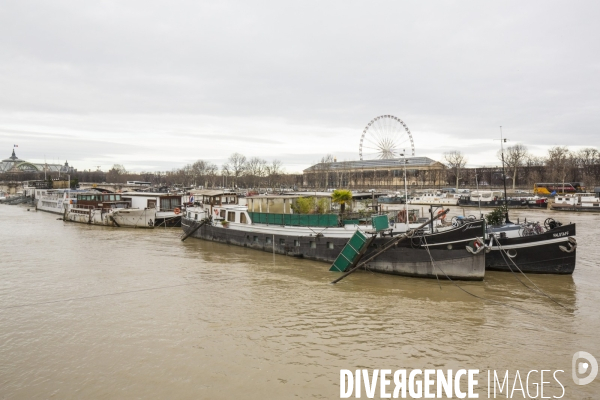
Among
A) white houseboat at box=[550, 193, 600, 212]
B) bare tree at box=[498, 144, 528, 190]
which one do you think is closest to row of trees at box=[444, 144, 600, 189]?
bare tree at box=[498, 144, 528, 190]

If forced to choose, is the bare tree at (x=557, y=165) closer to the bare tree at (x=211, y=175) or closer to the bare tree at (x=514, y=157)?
the bare tree at (x=514, y=157)

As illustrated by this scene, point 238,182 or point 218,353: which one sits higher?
point 238,182

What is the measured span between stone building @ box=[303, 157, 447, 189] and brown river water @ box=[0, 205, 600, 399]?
106 metres

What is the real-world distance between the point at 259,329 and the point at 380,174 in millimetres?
142426

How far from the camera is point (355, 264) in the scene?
24.4 metres

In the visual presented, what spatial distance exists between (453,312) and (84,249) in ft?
96.0

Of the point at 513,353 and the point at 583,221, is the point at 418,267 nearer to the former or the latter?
the point at 513,353

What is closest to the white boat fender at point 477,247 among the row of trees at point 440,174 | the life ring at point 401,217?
the life ring at point 401,217

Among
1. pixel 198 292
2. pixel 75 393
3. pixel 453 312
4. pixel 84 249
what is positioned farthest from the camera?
A: pixel 84 249

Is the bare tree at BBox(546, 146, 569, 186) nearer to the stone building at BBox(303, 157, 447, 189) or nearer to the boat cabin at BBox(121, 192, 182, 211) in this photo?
the stone building at BBox(303, 157, 447, 189)

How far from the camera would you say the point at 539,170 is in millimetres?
124500

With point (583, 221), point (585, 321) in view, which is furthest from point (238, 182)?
point (585, 321)

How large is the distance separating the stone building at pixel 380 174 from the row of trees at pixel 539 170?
258 inches

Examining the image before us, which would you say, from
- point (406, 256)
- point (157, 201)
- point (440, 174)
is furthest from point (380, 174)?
point (406, 256)
